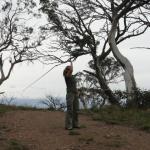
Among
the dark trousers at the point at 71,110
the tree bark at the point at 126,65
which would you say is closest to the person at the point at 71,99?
the dark trousers at the point at 71,110

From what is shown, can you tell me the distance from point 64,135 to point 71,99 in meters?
1.25

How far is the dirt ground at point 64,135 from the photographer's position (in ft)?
37.3

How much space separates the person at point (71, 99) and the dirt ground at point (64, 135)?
0.80 ft

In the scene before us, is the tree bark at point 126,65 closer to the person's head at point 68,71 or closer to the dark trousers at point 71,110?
the dark trousers at point 71,110

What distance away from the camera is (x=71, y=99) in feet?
43.8

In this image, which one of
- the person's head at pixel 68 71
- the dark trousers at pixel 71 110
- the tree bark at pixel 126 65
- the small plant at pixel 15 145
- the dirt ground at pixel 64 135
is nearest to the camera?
the small plant at pixel 15 145

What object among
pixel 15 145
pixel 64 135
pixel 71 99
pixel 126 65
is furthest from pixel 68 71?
pixel 126 65

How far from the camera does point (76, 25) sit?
28812 mm

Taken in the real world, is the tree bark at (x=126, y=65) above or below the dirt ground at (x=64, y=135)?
above

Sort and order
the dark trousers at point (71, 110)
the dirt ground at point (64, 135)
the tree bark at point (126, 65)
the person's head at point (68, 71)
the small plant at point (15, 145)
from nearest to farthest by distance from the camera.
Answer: the small plant at point (15, 145), the dirt ground at point (64, 135), the dark trousers at point (71, 110), the person's head at point (68, 71), the tree bark at point (126, 65)

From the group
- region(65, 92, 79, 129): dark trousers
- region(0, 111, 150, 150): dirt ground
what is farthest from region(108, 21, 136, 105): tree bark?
region(65, 92, 79, 129): dark trousers

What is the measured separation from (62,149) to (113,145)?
46.3 inches

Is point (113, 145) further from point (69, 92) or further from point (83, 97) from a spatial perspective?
point (83, 97)

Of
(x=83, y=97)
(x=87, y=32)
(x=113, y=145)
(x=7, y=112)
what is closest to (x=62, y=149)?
(x=113, y=145)
